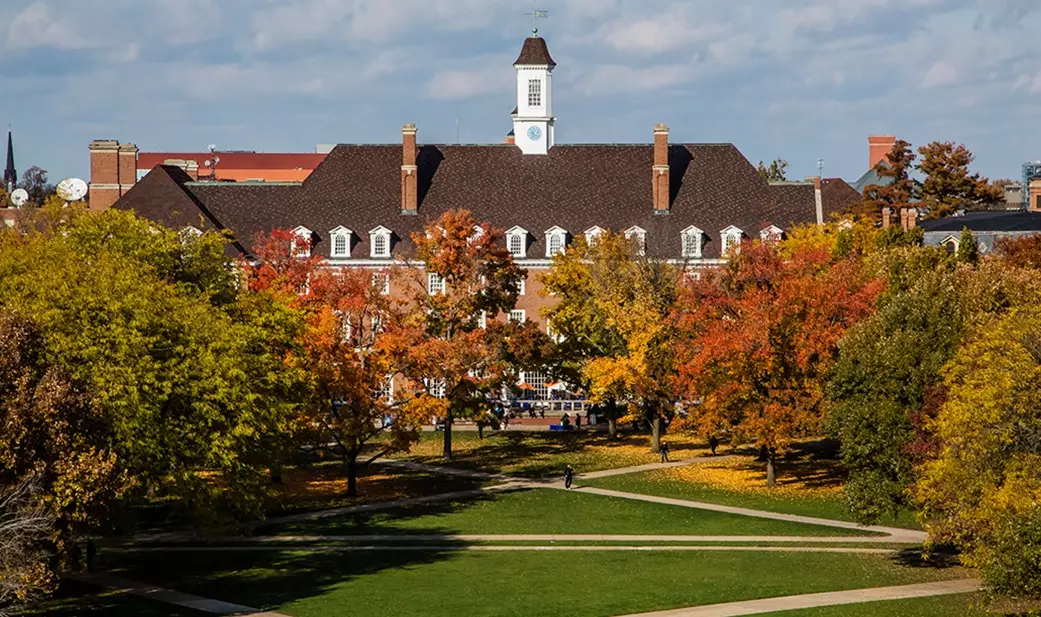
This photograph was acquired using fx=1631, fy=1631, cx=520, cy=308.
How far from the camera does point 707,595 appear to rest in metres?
45.2

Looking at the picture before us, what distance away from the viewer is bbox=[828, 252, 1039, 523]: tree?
50.5 metres

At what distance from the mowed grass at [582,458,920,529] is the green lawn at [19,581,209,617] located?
25009 mm

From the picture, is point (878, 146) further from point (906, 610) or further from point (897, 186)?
point (906, 610)

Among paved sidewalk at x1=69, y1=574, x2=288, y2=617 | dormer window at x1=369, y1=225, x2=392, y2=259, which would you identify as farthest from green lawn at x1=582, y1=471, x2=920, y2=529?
dormer window at x1=369, y1=225, x2=392, y2=259

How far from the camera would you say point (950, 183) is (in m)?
107

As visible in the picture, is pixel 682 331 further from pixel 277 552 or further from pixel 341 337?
pixel 277 552

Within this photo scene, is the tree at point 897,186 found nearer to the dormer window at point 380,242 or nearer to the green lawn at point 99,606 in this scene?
the dormer window at point 380,242

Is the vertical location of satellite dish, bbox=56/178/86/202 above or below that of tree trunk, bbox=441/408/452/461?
above

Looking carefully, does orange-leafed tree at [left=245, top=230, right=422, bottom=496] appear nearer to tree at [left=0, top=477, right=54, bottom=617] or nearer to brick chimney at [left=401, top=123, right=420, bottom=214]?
tree at [left=0, top=477, right=54, bottom=617]

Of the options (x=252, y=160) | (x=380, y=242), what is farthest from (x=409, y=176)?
(x=252, y=160)

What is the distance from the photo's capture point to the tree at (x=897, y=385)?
1987 inches

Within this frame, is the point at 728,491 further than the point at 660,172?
No

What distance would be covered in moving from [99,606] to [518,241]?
5617cm

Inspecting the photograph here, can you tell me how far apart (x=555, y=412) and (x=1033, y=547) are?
2174 inches
